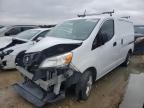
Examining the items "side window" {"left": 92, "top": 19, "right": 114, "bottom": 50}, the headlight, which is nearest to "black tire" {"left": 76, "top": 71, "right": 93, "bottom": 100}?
the headlight

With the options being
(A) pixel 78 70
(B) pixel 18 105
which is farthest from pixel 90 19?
(B) pixel 18 105

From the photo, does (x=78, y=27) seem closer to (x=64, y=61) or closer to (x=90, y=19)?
(x=90, y=19)

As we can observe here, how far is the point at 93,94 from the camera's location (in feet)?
18.5

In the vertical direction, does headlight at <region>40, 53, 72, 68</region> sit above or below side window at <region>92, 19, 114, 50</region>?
below

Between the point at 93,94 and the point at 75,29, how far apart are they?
1756 millimetres

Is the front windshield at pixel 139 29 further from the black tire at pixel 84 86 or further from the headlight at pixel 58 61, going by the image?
the headlight at pixel 58 61

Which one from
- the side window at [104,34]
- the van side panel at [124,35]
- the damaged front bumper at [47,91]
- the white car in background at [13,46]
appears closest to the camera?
the damaged front bumper at [47,91]

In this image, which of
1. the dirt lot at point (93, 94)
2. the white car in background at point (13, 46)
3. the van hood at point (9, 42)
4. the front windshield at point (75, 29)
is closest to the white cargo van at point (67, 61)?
the front windshield at point (75, 29)

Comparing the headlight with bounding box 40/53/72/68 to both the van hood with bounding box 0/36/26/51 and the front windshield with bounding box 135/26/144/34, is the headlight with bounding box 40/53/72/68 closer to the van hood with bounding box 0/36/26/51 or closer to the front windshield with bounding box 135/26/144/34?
the van hood with bounding box 0/36/26/51

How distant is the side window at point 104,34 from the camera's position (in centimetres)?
554

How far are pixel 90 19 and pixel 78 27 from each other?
43 cm

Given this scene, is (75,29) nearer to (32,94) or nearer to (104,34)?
(104,34)

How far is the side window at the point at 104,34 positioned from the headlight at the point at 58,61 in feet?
3.28

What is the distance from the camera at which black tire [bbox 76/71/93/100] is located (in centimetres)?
488
